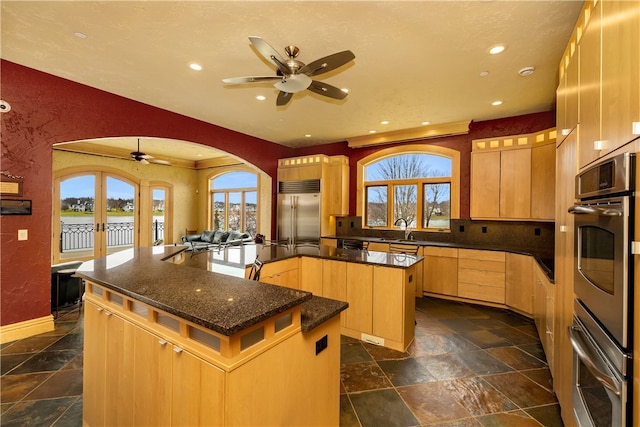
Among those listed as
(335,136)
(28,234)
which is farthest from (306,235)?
(28,234)

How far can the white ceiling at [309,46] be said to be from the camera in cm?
204

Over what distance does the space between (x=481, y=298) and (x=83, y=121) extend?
19.4 feet

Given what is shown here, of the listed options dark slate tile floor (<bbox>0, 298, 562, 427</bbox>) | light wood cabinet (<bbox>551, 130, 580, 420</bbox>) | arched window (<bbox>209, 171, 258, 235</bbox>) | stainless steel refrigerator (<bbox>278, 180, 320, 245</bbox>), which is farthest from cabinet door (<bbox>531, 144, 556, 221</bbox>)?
arched window (<bbox>209, 171, 258, 235</bbox>)

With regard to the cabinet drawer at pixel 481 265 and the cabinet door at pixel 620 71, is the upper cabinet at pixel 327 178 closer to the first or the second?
the cabinet drawer at pixel 481 265

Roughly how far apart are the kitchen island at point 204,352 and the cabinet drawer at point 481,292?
11.1ft

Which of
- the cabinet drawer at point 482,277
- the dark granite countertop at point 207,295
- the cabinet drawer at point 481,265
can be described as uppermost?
the dark granite countertop at point 207,295

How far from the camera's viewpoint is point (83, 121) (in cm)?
331

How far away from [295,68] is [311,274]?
226cm

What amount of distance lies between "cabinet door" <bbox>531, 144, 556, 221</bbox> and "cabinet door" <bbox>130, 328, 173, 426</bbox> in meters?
4.62

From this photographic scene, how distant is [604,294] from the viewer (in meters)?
Answer: 1.13

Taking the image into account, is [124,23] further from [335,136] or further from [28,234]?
[335,136]

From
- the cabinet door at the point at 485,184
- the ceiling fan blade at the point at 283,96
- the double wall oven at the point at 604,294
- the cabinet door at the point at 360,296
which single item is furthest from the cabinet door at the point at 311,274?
the cabinet door at the point at 485,184

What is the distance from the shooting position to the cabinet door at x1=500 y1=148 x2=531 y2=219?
3.97 metres

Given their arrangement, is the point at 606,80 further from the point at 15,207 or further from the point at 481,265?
the point at 15,207
